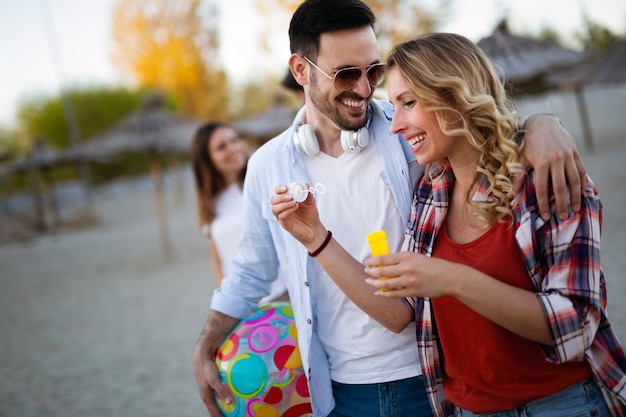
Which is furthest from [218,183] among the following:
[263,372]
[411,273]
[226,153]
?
[411,273]

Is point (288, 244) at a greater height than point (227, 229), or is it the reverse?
point (288, 244)

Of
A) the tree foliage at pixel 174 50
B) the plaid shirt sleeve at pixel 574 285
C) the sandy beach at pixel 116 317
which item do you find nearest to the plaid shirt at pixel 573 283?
the plaid shirt sleeve at pixel 574 285

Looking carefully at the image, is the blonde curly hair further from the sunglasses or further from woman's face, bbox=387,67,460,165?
the sunglasses

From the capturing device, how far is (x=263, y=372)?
217cm

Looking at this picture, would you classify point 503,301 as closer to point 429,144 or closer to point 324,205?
point 429,144

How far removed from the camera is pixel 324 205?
2252mm

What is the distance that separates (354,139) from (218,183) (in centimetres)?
287

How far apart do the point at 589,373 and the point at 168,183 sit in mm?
31220

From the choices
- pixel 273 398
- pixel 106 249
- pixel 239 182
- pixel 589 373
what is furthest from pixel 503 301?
pixel 106 249

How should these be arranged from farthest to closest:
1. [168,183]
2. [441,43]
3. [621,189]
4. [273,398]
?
1. [168,183]
2. [621,189]
3. [273,398]
4. [441,43]

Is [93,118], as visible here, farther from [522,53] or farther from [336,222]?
[336,222]

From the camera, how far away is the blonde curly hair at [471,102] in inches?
66.8

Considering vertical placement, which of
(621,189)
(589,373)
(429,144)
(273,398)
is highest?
(429,144)

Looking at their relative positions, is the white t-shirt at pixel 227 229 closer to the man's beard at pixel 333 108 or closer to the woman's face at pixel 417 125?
the man's beard at pixel 333 108
